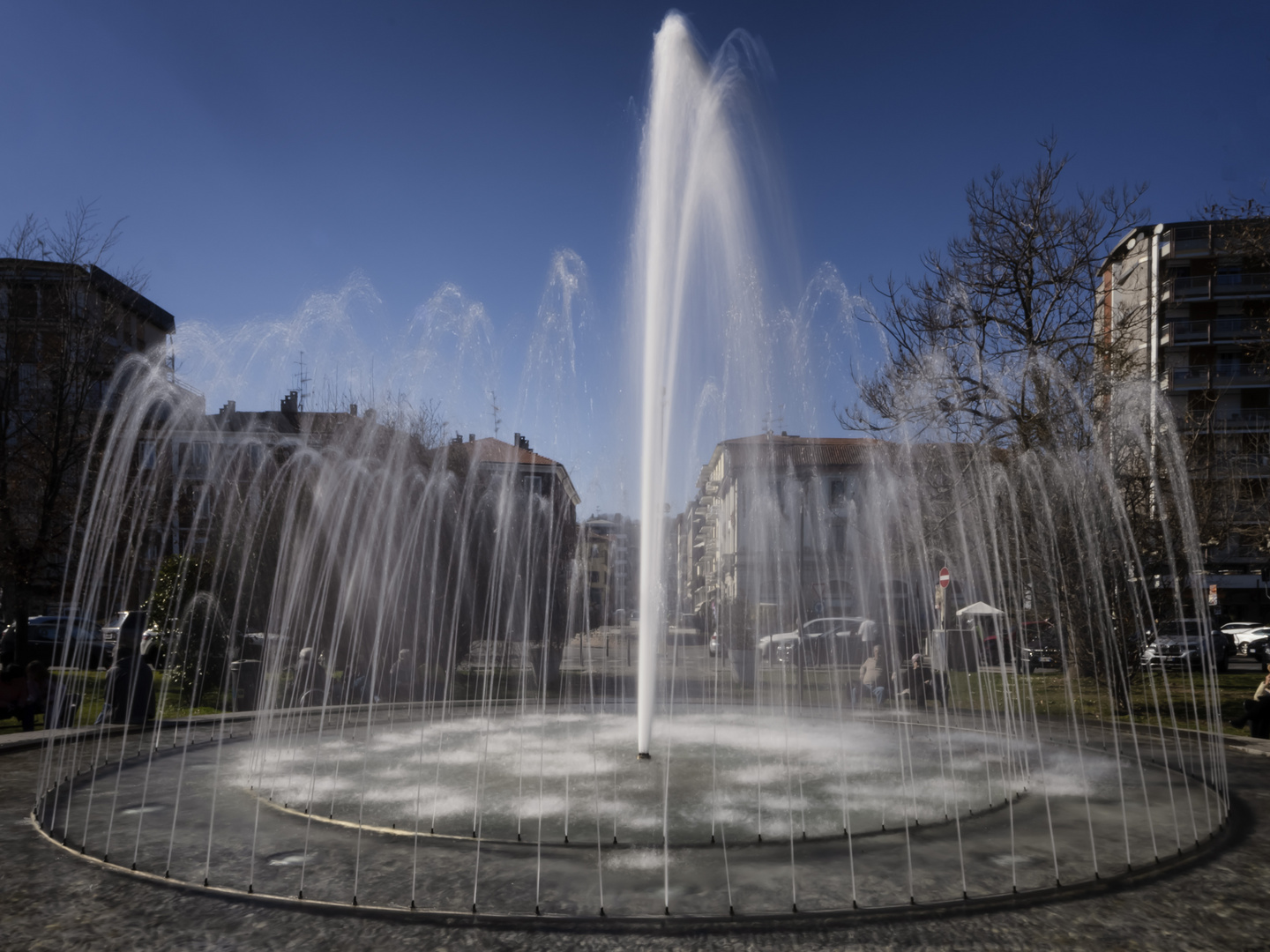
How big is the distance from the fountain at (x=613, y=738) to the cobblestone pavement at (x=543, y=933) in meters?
0.24

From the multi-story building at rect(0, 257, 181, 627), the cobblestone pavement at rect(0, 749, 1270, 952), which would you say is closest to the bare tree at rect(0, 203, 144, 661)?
the multi-story building at rect(0, 257, 181, 627)

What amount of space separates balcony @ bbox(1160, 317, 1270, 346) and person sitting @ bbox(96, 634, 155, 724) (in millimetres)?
59114

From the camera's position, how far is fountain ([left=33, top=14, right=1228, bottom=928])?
6.66 meters

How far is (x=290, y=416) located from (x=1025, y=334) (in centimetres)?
4450

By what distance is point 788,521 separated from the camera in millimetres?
54094

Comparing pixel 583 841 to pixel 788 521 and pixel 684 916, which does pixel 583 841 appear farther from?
pixel 788 521

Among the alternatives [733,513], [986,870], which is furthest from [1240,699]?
[733,513]

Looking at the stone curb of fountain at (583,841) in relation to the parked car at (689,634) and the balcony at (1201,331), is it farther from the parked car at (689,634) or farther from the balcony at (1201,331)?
the balcony at (1201,331)

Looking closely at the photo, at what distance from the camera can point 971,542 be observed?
23.9 metres

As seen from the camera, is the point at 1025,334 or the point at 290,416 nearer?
the point at 1025,334

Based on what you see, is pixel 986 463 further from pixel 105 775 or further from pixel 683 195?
pixel 105 775

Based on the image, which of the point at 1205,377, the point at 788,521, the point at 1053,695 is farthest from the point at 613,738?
the point at 1205,377

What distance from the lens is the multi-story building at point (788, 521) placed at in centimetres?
4666

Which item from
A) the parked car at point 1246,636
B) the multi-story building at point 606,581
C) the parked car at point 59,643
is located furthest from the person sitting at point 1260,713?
the multi-story building at point 606,581
